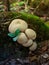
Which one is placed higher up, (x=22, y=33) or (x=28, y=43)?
(x=22, y=33)

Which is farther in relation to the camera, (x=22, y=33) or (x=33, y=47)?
(x=33, y=47)

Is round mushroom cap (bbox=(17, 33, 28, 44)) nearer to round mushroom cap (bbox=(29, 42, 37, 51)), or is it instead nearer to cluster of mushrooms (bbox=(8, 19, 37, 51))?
cluster of mushrooms (bbox=(8, 19, 37, 51))

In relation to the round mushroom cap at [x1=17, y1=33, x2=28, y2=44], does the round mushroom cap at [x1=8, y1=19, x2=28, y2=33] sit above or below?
above

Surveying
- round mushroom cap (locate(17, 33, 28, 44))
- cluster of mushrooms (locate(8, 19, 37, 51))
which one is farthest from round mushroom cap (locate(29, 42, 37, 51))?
round mushroom cap (locate(17, 33, 28, 44))

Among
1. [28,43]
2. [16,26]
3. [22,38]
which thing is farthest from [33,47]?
[16,26]

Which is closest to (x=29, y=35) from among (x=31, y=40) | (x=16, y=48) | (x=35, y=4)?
(x=31, y=40)

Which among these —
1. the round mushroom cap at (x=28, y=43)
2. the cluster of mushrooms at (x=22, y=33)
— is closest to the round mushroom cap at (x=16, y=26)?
the cluster of mushrooms at (x=22, y=33)

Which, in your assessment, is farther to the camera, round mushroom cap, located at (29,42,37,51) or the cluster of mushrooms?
round mushroom cap, located at (29,42,37,51)

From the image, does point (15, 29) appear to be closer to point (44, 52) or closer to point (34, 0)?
point (44, 52)

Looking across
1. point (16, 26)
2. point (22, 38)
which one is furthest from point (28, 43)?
point (16, 26)

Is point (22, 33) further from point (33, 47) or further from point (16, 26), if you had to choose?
point (33, 47)

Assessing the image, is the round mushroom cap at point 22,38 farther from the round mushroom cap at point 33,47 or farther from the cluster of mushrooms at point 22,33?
the round mushroom cap at point 33,47

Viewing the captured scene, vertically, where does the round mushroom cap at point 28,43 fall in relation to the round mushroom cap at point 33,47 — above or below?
above

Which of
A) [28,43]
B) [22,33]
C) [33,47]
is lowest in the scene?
[33,47]
